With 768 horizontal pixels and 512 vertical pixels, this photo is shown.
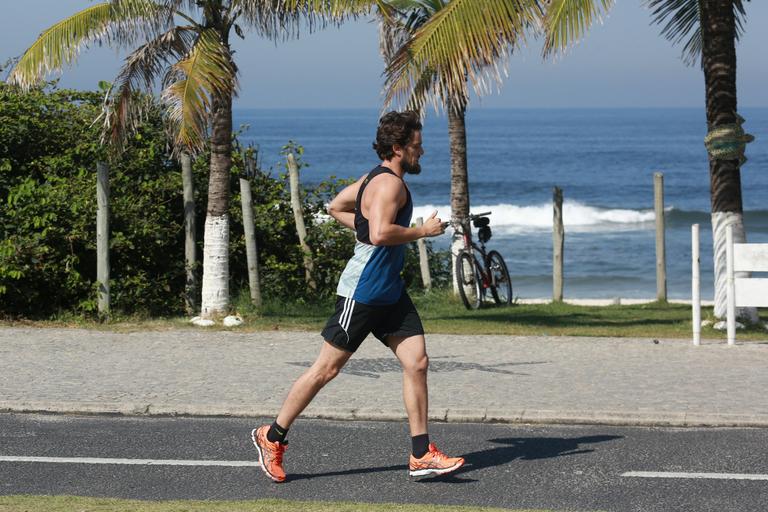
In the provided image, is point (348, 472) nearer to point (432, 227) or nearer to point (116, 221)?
point (432, 227)

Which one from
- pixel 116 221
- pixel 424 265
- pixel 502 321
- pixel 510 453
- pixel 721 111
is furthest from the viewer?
pixel 424 265

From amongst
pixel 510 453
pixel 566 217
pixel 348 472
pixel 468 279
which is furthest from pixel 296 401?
pixel 566 217

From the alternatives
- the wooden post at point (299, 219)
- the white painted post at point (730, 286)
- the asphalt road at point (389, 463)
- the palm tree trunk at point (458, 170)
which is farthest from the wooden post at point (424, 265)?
the asphalt road at point (389, 463)

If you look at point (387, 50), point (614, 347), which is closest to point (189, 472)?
point (614, 347)

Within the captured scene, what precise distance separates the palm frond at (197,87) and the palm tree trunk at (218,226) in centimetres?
60

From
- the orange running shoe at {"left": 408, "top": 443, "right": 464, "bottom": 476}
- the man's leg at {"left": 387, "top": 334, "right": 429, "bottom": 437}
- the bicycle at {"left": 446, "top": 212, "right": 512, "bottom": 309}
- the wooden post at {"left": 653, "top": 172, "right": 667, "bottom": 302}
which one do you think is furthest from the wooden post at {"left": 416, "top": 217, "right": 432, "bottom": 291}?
the orange running shoe at {"left": 408, "top": 443, "right": 464, "bottom": 476}

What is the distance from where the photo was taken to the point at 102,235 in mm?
12336

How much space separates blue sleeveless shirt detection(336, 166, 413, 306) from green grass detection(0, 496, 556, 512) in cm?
111

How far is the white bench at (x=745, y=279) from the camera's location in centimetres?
1090

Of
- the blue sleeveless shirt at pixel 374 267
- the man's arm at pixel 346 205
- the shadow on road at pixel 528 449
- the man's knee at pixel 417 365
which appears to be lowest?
the shadow on road at pixel 528 449

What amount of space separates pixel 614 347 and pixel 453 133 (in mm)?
5893

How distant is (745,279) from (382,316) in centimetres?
554

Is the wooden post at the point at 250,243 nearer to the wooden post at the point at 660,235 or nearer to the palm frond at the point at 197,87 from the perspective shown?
the palm frond at the point at 197,87

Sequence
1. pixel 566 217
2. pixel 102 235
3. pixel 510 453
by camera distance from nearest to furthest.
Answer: pixel 510 453 < pixel 102 235 < pixel 566 217
